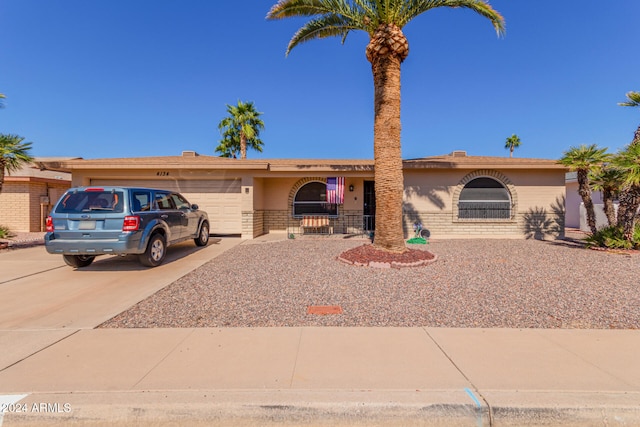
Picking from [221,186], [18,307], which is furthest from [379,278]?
[221,186]

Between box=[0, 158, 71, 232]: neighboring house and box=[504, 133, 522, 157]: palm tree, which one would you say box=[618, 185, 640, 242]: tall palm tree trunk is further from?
box=[504, 133, 522, 157]: palm tree

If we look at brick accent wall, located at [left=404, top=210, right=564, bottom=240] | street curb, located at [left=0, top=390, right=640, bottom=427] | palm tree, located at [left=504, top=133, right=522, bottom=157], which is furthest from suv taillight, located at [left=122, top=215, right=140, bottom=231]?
palm tree, located at [left=504, top=133, right=522, bottom=157]

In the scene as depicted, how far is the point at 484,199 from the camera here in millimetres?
12539

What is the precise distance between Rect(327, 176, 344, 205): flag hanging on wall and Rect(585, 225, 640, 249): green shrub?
28.3 feet

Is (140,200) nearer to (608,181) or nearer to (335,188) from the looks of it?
(335,188)

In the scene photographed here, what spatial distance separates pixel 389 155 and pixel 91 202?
7.25 m

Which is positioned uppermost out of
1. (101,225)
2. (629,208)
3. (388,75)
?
(388,75)

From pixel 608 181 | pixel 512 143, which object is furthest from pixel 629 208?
pixel 512 143

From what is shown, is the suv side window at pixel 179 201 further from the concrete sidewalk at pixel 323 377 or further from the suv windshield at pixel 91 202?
the concrete sidewalk at pixel 323 377

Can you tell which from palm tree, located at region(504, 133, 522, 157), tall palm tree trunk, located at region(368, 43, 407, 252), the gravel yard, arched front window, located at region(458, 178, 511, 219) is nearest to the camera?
the gravel yard

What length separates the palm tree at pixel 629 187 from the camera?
8.57m

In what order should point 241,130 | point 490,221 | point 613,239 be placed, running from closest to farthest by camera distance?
point 613,239 < point 490,221 < point 241,130

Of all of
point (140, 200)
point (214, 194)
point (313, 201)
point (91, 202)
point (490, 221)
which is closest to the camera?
point (91, 202)

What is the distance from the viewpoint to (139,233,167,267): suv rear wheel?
7121 millimetres
